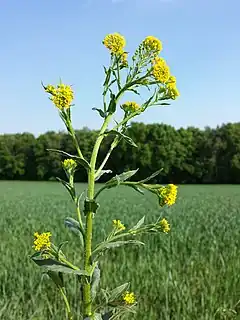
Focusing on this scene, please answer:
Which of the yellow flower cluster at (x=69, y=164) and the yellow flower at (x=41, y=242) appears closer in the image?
the yellow flower at (x=41, y=242)

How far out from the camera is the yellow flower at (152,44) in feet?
4.09

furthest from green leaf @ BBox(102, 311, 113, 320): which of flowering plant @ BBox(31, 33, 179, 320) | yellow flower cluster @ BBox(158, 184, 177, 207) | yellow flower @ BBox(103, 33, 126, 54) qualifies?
yellow flower @ BBox(103, 33, 126, 54)

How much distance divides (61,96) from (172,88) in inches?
11.9

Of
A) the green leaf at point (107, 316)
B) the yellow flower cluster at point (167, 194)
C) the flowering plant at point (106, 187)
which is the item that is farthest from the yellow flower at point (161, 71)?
the green leaf at point (107, 316)

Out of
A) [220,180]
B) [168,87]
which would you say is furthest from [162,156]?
[168,87]

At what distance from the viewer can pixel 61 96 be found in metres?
1.13

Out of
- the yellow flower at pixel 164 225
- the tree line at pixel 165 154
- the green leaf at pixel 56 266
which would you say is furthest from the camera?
the tree line at pixel 165 154

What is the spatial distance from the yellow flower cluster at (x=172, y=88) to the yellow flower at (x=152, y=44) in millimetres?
82

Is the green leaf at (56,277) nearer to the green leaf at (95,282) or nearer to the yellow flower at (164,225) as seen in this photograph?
the green leaf at (95,282)

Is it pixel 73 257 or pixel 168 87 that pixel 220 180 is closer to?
pixel 73 257

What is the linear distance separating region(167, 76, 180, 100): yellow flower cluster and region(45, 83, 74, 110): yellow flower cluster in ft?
0.90

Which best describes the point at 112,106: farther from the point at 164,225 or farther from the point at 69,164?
the point at 164,225

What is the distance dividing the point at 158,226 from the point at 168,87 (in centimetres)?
36

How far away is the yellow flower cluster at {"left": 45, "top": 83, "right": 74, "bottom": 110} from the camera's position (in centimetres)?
113
